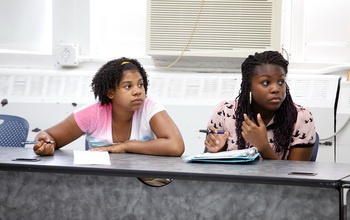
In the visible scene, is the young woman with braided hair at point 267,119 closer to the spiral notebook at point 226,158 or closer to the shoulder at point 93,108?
the spiral notebook at point 226,158

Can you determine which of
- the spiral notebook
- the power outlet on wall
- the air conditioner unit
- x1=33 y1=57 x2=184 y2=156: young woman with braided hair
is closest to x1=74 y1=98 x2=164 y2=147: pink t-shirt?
x1=33 y1=57 x2=184 y2=156: young woman with braided hair

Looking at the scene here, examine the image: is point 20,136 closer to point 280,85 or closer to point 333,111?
point 280,85

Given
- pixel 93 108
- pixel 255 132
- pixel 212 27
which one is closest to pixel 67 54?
pixel 212 27

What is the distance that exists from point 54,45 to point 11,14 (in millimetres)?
373

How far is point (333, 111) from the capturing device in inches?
143

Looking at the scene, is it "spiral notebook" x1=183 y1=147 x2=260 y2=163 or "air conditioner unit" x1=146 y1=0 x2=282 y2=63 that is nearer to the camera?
"spiral notebook" x1=183 y1=147 x2=260 y2=163

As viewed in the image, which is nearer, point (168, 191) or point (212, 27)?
point (168, 191)

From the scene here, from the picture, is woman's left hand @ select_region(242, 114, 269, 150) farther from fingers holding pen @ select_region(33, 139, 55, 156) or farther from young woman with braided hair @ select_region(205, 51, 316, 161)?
fingers holding pen @ select_region(33, 139, 55, 156)

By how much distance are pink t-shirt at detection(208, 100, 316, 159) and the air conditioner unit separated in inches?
40.2

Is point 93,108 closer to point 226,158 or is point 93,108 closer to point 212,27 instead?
point 226,158

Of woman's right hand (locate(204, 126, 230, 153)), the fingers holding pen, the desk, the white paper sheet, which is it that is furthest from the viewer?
woman's right hand (locate(204, 126, 230, 153))

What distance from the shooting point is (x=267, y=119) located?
270cm

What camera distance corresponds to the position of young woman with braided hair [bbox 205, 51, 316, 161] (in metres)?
2.57

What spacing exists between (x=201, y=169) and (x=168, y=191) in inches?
5.8
